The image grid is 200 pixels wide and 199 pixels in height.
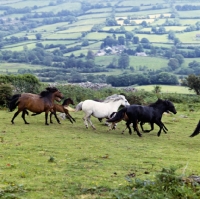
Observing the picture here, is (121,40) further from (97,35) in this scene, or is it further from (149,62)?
(149,62)

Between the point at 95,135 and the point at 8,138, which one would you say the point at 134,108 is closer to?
the point at 95,135

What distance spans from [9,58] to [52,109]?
72125mm

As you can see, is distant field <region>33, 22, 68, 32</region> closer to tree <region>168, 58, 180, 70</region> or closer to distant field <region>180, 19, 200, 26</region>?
distant field <region>180, 19, 200, 26</region>

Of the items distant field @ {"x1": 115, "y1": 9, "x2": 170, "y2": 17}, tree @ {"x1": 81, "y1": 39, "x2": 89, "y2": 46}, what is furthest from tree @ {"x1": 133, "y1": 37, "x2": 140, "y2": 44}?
distant field @ {"x1": 115, "y1": 9, "x2": 170, "y2": 17}

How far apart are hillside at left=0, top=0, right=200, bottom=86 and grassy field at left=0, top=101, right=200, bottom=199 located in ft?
132

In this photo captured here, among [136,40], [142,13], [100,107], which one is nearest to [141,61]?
[136,40]

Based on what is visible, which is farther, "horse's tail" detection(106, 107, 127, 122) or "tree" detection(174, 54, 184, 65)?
"tree" detection(174, 54, 184, 65)

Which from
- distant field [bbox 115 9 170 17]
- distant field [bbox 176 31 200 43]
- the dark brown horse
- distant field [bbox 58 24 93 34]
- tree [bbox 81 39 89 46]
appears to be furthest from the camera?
distant field [bbox 115 9 170 17]

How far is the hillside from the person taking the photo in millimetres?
77750

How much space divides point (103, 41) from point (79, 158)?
9811cm

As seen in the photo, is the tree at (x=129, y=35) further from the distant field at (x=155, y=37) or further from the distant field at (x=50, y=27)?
the distant field at (x=50, y=27)

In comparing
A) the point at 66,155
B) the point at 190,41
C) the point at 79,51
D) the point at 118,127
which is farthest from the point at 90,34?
the point at 66,155

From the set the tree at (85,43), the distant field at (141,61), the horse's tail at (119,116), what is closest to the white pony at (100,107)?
the horse's tail at (119,116)

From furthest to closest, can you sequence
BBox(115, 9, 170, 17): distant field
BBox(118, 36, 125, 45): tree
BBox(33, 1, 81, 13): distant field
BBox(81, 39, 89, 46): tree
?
BBox(33, 1, 81, 13): distant field
BBox(115, 9, 170, 17): distant field
BBox(118, 36, 125, 45): tree
BBox(81, 39, 89, 46): tree
